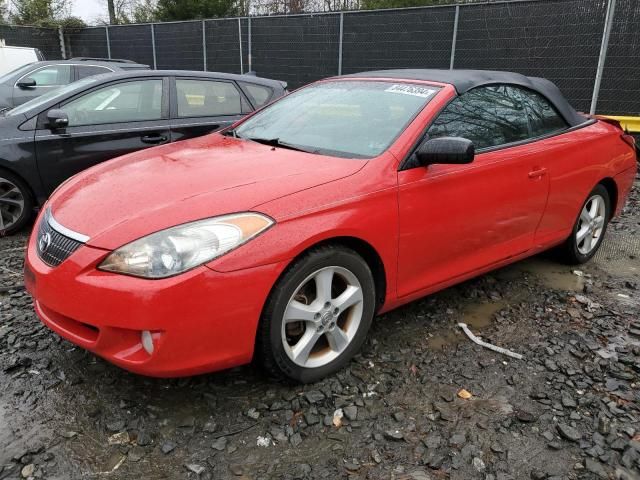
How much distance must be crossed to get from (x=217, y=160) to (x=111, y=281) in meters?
1.03

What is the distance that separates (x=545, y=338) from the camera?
331cm

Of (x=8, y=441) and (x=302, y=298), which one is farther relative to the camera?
(x=302, y=298)

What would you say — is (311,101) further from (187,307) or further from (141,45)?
(141,45)

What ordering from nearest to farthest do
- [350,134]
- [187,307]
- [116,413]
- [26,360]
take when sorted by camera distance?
[187,307]
[116,413]
[26,360]
[350,134]

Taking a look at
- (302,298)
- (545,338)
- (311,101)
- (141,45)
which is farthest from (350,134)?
(141,45)

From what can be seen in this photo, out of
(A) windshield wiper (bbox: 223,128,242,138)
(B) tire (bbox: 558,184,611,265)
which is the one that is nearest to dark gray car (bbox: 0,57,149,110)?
(A) windshield wiper (bbox: 223,128,242,138)

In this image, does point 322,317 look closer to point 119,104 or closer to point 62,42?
point 119,104

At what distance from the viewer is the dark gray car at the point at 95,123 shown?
15.9 ft

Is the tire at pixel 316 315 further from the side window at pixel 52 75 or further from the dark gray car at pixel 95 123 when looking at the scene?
the side window at pixel 52 75

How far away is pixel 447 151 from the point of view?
→ 2826 millimetres

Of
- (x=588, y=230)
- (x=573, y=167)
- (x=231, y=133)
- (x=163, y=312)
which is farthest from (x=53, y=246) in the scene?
(x=588, y=230)

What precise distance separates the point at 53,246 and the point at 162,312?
716 millimetres

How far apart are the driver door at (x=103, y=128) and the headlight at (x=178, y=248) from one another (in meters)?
3.16

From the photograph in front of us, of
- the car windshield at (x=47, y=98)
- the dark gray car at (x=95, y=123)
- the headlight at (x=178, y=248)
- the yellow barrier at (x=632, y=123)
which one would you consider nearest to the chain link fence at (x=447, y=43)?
the yellow barrier at (x=632, y=123)
